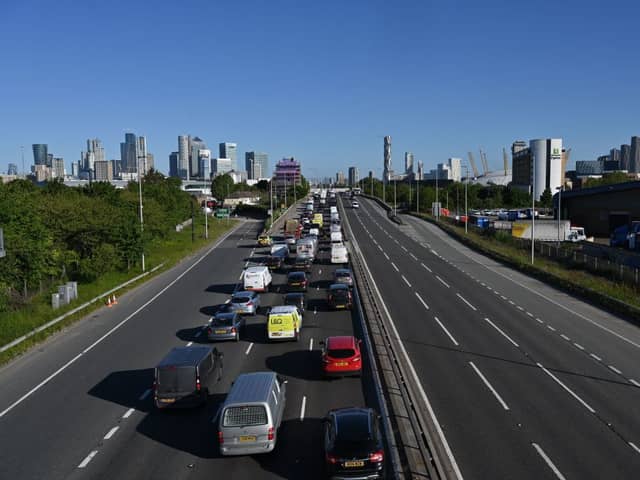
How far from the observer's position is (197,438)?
52.4ft

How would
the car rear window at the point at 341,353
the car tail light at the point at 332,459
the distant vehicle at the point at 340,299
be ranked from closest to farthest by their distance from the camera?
the car tail light at the point at 332,459 → the car rear window at the point at 341,353 → the distant vehicle at the point at 340,299

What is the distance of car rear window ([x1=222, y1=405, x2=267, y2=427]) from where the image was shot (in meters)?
14.4

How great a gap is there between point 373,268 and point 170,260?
19.1 m

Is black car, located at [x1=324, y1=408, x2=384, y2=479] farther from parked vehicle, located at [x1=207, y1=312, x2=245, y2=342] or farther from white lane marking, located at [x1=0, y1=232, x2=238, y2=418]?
parked vehicle, located at [x1=207, y1=312, x2=245, y2=342]

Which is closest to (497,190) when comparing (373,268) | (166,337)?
(373,268)

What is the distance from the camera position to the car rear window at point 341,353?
66.8 ft

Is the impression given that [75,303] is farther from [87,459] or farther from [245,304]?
[87,459]

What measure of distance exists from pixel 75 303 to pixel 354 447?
27.2 metres

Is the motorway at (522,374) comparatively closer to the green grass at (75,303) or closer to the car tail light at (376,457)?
the car tail light at (376,457)

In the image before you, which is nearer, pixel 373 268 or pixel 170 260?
pixel 373 268

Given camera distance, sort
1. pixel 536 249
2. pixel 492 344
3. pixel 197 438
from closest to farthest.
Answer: pixel 197 438
pixel 492 344
pixel 536 249

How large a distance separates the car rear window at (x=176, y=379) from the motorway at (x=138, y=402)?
0.83 metres

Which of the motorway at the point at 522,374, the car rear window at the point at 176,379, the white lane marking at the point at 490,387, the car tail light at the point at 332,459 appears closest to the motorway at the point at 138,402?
the car rear window at the point at 176,379

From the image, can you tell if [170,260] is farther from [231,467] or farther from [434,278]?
[231,467]
